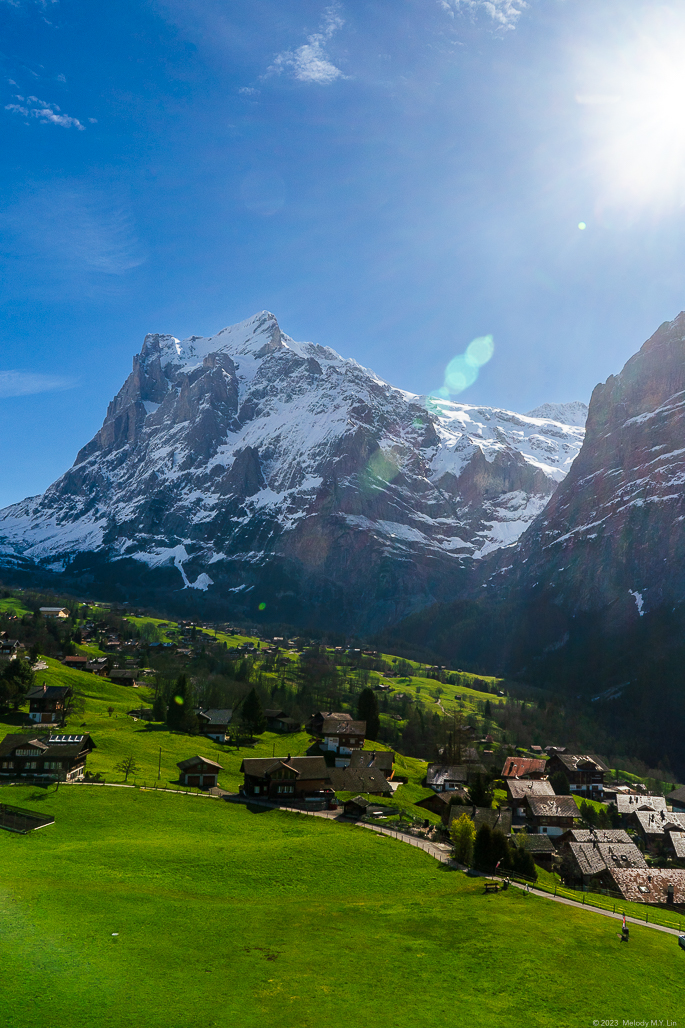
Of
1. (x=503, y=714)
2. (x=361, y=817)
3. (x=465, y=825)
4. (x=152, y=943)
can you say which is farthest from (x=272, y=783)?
(x=503, y=714)

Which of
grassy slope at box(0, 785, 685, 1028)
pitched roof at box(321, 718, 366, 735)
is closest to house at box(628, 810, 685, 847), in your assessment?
pitched roof at box(321, 718, 366, 735)

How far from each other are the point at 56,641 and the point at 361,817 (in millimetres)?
123098

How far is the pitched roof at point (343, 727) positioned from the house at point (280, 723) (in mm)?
12657

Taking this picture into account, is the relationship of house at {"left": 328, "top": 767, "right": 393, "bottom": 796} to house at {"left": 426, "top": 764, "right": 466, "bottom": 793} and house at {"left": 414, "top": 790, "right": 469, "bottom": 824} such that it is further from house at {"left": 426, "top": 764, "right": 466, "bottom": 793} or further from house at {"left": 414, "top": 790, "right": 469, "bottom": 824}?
house at {"left": 426, "top": 764, "right": 466, "bottom": 793}

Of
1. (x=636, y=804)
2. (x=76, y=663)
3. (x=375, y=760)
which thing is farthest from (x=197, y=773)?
(x=76, y=663)

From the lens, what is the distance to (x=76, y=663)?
496ft

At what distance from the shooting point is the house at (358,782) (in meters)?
87.2

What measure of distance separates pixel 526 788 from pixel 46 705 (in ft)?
243

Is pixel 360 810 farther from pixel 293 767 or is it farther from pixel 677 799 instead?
pixel 677 799

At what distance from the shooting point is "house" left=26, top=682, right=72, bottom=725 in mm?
96125

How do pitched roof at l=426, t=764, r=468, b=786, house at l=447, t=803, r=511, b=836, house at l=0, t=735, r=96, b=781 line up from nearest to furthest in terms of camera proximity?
house at l=0, t=735, r=96, b=781
house at l=447, t=803, r=511, b=836
pitched roof at l=426, t=764, r=468, b=786

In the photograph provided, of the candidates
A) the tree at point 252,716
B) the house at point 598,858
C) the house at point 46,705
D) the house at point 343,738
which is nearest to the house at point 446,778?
the house at point 343,738

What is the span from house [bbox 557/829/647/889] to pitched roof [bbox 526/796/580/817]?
28.9 ft

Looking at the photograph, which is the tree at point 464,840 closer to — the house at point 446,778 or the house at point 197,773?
the house at point 197,773
